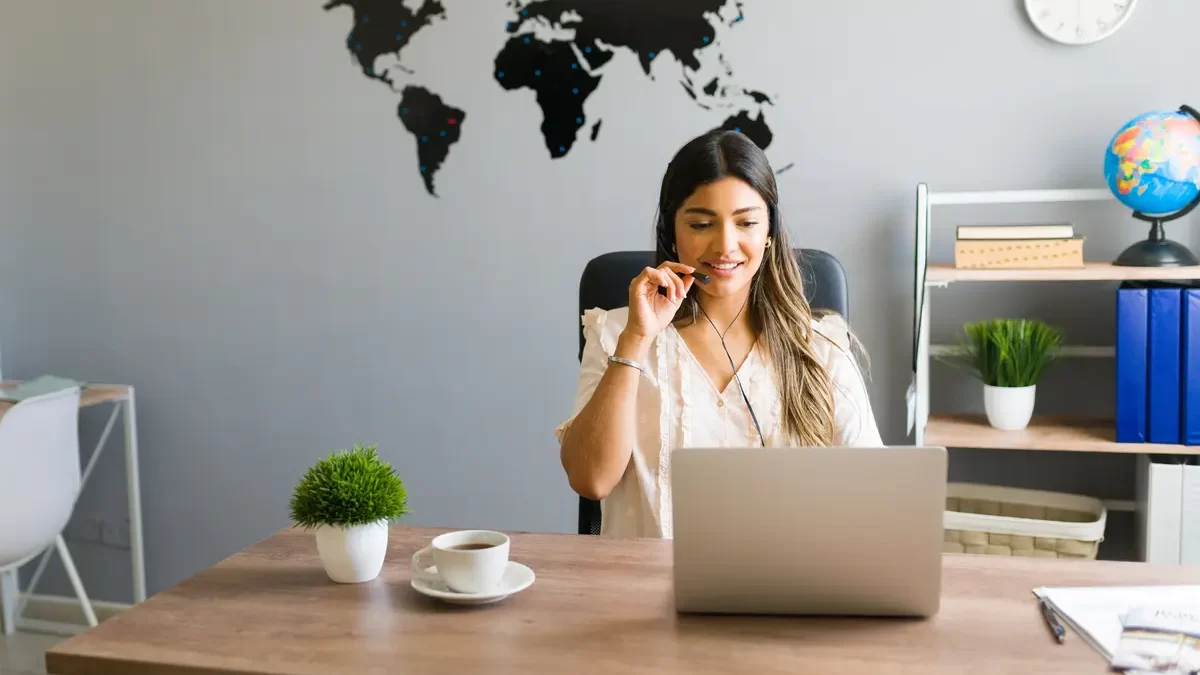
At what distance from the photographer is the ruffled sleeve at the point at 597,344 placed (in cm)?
171

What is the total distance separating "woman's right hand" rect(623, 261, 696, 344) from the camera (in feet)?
5.01

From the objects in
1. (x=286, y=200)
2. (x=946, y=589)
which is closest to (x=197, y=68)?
(x=286, y=200)

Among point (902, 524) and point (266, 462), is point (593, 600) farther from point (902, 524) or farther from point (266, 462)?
point (266, 462)

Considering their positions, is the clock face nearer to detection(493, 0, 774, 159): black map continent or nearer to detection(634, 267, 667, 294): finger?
detection(493, 0, 774, 159): black map continent

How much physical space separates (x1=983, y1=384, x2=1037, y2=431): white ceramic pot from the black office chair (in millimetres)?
660

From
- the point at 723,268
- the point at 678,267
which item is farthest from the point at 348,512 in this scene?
Answer: the point at 723,268

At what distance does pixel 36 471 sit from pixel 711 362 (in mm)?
1709

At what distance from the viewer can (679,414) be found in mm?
1677

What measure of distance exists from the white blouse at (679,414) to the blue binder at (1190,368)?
31.2 inches

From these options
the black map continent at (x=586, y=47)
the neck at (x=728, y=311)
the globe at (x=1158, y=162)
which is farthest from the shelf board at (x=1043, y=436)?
the black map continent at (x=586, y=47)

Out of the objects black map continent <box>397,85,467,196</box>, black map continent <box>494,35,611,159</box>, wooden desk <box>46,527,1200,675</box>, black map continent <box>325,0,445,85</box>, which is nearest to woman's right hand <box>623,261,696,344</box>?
wooden desk <box>46,527,1200,675</box>

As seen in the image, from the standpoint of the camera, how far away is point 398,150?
2834mm

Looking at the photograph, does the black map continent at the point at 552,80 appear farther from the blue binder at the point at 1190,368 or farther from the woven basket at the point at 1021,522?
the blue binder at the point at 1190,368

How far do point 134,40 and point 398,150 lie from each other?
89cm
